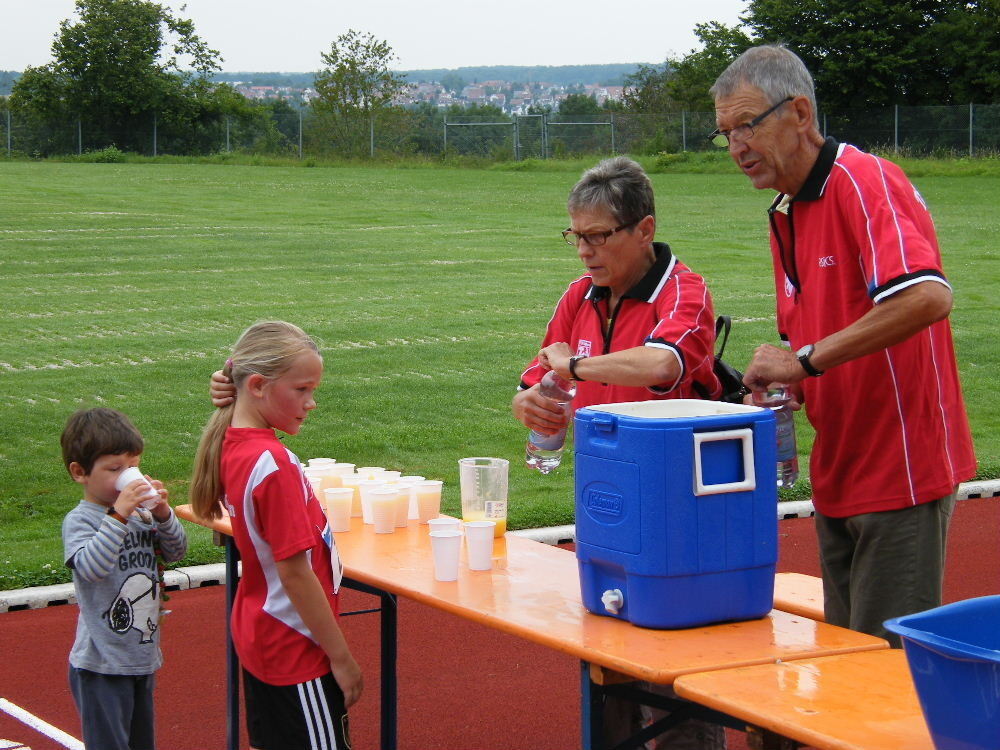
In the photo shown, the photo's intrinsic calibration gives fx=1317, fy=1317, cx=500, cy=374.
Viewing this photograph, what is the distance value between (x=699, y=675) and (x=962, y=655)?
0.81 m

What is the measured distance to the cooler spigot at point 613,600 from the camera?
359cm

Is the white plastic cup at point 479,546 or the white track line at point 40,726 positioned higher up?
the white plastic cup at point 479,546

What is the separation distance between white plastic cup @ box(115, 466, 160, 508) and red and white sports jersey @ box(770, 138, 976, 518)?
219cm

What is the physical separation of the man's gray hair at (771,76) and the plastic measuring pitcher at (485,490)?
1.53 m

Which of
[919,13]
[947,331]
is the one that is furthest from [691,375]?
[919,13]

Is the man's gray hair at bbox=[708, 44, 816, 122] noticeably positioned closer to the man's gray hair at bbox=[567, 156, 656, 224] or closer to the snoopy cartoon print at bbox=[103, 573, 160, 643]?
the man's gray hair at bbox=[567, 156, 656, 224]

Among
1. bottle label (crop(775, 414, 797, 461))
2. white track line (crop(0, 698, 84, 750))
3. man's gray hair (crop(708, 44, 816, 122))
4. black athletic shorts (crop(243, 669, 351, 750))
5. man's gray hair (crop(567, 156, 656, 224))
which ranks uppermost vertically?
man's gray hair (crop(708, 44, 816, 122))

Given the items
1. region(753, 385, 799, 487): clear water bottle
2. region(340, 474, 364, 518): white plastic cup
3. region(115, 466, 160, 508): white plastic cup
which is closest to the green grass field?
region(340, 474, 364, 518): white plastic cup

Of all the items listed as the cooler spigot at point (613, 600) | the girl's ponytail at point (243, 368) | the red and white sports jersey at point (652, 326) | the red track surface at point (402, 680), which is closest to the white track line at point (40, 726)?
the red track surface at point (402, 680)

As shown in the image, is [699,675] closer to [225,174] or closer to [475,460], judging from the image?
[475,460]

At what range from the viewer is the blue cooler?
3.39 meters

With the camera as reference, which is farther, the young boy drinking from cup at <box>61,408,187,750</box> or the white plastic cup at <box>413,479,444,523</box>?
the white plastic cup at <box>413,479,444,523</box>

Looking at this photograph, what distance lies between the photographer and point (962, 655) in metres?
2.51

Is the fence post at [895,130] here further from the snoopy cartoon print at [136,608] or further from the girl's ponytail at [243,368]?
the girl's ponytail at [243,368]
